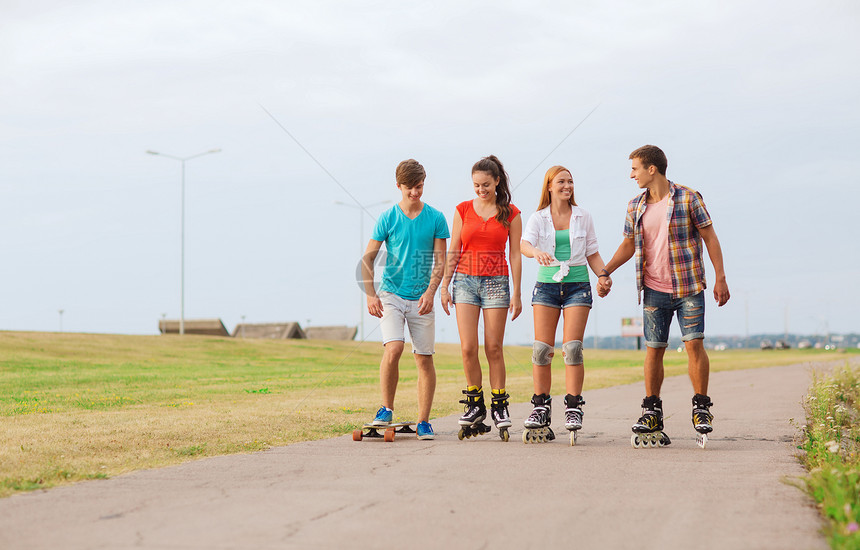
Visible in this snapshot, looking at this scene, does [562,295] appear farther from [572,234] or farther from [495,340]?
[495,340]

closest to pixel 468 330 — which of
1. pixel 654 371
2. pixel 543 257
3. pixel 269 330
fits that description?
pixel 543 257

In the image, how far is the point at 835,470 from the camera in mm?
4641

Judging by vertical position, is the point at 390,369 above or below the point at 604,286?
below

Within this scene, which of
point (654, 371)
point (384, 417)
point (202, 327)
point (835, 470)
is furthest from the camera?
point (202, 327)

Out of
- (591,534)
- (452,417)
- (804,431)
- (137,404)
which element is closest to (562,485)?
(591,534)

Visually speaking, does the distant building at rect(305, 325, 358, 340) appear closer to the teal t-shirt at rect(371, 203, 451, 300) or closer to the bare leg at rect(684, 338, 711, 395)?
the teal t-shirt at rect(371, 203, 451, 300)

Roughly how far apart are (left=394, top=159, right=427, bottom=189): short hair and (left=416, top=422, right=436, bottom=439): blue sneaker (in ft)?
6.98

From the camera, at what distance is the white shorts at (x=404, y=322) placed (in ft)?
25.4

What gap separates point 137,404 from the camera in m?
12.4

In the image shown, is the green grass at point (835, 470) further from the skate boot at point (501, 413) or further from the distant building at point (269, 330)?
the distant building at point (269, 330)

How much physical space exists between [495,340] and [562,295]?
27.5 inches

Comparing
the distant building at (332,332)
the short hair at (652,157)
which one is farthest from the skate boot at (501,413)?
the distant building at (332,332)

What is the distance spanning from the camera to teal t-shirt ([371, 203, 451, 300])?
25.4ft

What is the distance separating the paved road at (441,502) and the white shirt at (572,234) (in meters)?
1.63
